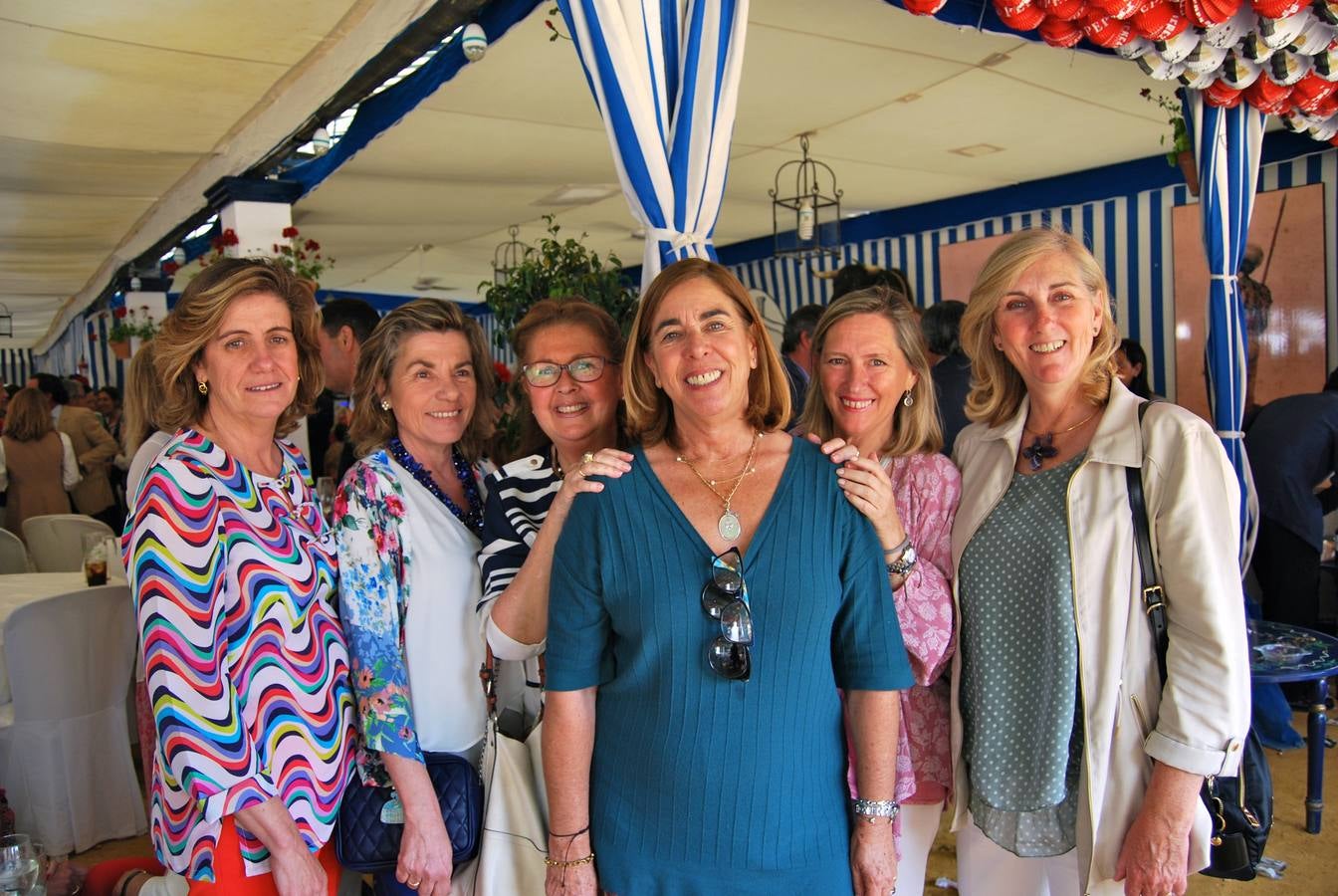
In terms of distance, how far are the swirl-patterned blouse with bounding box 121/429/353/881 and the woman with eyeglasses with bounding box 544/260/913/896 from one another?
0.50 metres

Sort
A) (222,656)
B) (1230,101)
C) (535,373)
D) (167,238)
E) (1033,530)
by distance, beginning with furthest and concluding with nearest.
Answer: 1. (167,238)
2. (1230,101)
3. (535,373)
4. (1033,530)
5. (222,656)

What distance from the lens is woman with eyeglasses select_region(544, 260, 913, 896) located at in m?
1.48

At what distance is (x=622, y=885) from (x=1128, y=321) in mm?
7289

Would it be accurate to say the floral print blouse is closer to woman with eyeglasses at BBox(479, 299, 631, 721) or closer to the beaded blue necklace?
the beaded blue necklace

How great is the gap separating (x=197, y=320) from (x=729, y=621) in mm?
1268

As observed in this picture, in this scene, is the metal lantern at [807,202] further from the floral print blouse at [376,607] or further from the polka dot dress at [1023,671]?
the floral print blouse at [376,607]

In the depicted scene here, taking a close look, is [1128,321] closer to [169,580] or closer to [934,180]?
[934,180]

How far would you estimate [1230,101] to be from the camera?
4.16 m

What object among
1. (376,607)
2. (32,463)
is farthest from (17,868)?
(32,463)

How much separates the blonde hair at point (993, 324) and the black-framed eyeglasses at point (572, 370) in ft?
2.74

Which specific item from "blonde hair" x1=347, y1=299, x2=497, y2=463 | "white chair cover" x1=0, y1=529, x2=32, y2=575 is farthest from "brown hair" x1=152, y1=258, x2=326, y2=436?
"white chair cover" x1=0, y1=529, x2=32, y2=575

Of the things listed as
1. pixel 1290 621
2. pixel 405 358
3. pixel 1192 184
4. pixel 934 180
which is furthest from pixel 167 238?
pixel 1290 621

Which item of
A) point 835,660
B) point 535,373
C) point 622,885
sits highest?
point 535,373

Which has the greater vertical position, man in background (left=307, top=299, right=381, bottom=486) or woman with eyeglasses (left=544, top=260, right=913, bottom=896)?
man in background (left=307, top=299, right=381, bottom=486)
